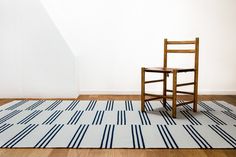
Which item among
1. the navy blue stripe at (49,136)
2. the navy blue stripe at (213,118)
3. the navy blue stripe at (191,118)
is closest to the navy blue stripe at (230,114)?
the navy blue stripe at (213,118)

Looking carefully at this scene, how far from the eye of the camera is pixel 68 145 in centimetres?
178

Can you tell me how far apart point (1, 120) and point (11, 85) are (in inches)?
46.8

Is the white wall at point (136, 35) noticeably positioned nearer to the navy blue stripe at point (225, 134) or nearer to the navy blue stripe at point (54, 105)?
the navy blue stripe at point (54, 105)

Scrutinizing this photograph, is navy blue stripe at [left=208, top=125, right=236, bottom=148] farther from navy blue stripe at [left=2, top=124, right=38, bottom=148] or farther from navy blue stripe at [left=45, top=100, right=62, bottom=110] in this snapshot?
navy blue stripe at [left=45, top=100, right=62, bottom=110]

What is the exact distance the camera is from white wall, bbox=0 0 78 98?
3.39m

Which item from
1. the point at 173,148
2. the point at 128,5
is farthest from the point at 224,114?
the point at 128,5

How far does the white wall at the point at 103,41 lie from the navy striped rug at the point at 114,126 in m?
0.56

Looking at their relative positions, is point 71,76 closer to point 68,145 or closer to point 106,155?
point 68,145

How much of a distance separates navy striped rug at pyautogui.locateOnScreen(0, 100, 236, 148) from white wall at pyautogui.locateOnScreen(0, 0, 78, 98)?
440 mm

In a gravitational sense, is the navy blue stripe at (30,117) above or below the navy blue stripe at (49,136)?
above

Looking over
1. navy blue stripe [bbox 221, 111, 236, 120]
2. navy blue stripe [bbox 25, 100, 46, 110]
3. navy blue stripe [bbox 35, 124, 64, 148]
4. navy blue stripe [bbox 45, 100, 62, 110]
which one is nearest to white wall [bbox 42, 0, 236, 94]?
navy blue stripe [bbox 45, 100, 62, 110]

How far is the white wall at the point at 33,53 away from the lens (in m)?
3.39

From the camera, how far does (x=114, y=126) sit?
7.19ft

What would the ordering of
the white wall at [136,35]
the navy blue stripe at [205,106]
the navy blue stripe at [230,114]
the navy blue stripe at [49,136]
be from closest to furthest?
the navy blue stripe at [49,136] → the navy blue stripe at [230,114] → the navy blue stripe at [205,106] → the white wall at [136,35]
